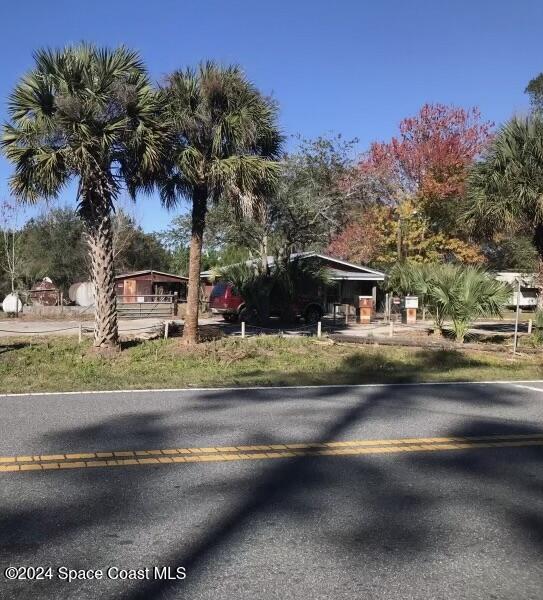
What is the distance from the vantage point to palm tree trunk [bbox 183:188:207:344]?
1706 centimetres

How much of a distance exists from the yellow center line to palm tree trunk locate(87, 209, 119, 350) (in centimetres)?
979

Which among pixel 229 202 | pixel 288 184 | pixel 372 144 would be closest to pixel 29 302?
pixel 288 184

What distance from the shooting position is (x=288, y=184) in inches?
1217

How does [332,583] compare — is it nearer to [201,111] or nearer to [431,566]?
[431,566]

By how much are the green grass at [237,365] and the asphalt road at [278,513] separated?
4.17 m

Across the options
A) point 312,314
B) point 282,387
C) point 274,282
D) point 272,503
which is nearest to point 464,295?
point 274,282

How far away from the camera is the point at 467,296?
1931 centimetres

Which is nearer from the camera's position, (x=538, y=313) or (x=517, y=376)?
(x=517, y=376)

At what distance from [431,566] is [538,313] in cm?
1628

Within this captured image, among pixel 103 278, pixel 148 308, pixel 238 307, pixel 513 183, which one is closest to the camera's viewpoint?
pixel 103 278

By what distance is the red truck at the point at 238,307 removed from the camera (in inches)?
1083

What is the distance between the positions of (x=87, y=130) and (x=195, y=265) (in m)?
4.25

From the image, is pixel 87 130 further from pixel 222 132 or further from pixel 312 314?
pixel 312 314

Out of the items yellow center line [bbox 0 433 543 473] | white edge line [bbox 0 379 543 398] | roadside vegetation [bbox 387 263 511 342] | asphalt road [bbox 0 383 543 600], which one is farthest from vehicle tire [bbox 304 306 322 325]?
yellow center line [bbox 0 433 543 473]
